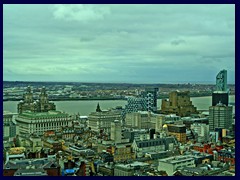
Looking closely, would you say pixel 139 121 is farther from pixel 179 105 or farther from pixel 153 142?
pixel 153 142

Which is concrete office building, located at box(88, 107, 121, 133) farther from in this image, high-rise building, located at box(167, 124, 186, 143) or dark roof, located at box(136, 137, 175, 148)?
dark roof, located at box(136, 137, 175, 148)

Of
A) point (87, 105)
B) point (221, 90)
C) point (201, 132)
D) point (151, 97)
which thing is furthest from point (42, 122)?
point (221, 90)

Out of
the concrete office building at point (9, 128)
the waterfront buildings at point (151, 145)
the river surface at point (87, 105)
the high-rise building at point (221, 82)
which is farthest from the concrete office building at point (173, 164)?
the high-rise building at point (221, 82)

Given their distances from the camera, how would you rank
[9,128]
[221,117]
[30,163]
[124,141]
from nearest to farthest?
[30,163] → [124,141] → [9,128] → [221,117]

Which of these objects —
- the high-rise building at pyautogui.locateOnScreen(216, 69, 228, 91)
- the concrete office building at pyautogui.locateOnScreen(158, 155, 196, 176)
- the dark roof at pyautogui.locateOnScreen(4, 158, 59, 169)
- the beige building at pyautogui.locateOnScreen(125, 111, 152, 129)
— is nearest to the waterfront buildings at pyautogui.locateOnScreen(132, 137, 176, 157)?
the concrete office building at pyautogui.locateOnScreen(158, 155, 196, 176)

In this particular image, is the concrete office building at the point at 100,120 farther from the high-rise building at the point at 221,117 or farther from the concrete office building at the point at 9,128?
the high-rise building at the point at 221,117
